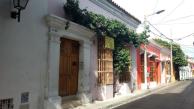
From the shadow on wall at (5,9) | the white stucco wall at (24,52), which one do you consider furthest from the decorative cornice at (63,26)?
the shadow on wall at (5,9)

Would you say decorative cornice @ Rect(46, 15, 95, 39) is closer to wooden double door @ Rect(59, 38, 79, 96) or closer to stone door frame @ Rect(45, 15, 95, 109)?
stone door frame @ Rect(45, 15, 95, 109)

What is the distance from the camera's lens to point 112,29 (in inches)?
557

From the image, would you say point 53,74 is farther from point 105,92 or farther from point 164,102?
point 164,102

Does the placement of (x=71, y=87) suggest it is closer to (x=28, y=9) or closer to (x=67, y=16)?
(x=67, y=16)

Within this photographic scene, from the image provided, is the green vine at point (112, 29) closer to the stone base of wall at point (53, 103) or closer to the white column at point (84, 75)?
the white column at point (84, 75)

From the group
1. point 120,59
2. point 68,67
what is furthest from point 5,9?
point 120,59

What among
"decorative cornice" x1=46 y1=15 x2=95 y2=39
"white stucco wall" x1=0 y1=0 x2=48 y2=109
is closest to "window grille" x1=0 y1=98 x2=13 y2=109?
"white stucco wall" x1=0 y1=0 x2=48 y2=109

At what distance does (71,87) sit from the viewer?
12102 millimetres

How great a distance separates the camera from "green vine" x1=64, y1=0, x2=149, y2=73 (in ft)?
37.9

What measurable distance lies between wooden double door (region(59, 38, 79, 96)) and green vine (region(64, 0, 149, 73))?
1.06 metres

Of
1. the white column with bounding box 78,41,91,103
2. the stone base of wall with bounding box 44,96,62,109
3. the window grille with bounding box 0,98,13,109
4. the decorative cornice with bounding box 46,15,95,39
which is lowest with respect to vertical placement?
the stone base of wall with bounding box 44,96,62,109

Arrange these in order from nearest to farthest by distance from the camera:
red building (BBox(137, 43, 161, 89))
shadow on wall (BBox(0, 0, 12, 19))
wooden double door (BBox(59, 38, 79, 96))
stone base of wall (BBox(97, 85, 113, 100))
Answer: shadow on wall (BBox(0, 0, 12, 19))
wooden double door (BBox(59, 38, 79, 96))
stone base of wall (BBox(97, 85, 113, 100))
red building (BBox(137, 43, 161, 89))

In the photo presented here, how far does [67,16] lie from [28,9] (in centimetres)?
266

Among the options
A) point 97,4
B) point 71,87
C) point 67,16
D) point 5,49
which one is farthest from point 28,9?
point 97,4
